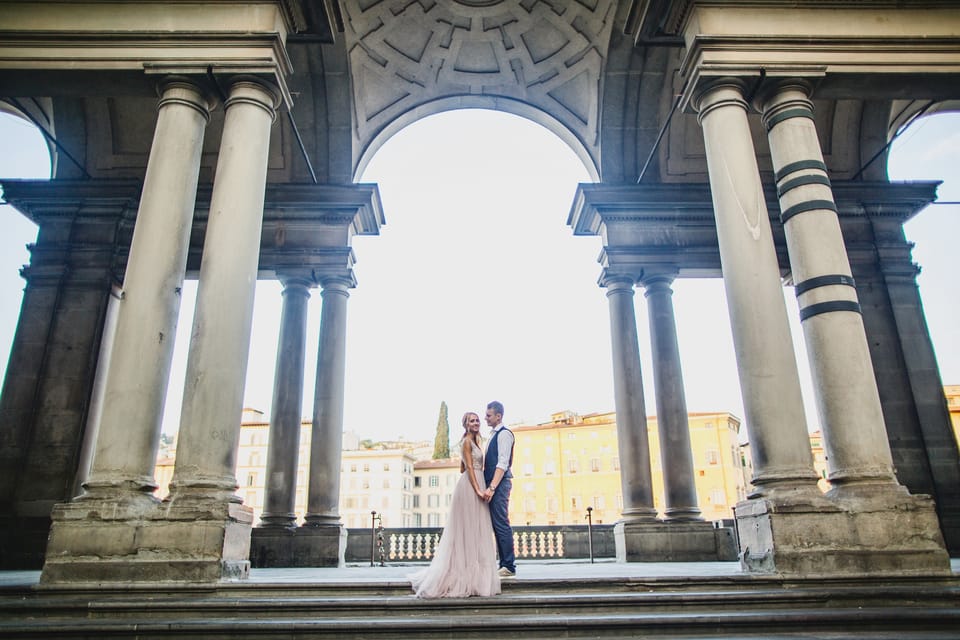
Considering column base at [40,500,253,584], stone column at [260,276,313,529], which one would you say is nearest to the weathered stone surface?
column base at [40,500,253,584]

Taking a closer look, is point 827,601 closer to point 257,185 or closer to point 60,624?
point 60,624

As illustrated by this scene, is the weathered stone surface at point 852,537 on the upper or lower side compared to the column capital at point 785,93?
lower

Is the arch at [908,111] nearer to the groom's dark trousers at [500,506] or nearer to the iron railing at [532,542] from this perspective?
the iron railing at [532,542]

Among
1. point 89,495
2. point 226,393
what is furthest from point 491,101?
point 89,495

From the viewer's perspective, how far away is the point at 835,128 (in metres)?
16.6

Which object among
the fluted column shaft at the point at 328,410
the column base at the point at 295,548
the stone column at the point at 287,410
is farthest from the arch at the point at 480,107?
the column base at the point at 295,548

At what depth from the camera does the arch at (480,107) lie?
1822 cm

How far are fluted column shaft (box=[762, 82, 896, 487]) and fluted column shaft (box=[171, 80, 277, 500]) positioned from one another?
26.2 ft

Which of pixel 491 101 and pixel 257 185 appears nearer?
pixel 257 185

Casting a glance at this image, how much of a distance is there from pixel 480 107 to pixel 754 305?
41.0 ft

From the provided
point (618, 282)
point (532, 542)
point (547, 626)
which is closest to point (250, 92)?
point (547, 626)

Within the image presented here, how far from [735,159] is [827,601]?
6244mm

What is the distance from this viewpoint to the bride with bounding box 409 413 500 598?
6844 millimetres

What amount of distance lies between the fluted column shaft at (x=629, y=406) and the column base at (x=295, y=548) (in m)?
6.91
